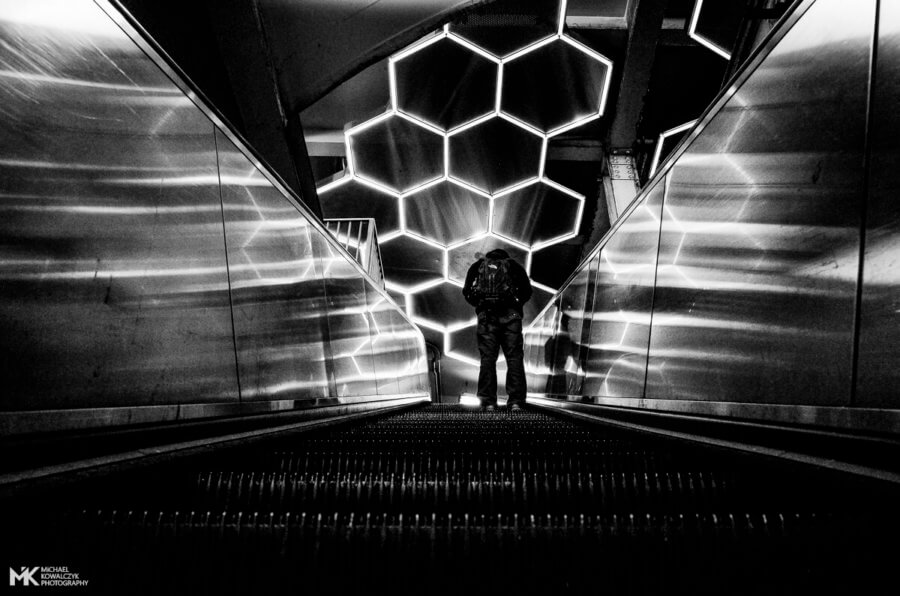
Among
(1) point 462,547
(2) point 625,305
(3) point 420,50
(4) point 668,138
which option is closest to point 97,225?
(1) point 462,547

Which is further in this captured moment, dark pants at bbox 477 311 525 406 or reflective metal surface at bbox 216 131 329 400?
dark pants at bbox 477 311 525 406

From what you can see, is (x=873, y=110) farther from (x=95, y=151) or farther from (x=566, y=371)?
(x=566, y=371)

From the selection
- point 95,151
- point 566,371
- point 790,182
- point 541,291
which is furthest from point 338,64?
point 541,291

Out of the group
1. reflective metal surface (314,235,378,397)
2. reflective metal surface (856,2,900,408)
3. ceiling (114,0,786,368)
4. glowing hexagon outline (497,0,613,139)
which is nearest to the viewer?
reflective metal surface (856,2,900,408)

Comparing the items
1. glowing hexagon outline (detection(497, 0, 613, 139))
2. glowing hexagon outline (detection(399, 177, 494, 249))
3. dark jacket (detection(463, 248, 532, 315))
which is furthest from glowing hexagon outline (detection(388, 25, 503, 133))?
dark jacket (detection(463, 248, 532, 315))

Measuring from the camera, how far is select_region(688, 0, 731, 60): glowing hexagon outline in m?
6.32

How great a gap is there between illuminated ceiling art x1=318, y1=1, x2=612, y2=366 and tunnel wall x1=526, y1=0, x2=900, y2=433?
4.73 metres

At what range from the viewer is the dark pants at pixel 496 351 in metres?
4.95

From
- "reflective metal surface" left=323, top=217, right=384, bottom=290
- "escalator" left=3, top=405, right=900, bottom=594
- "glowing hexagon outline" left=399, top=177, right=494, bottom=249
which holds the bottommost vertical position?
"escalator" left=3, top=405, right=900, bottom=594

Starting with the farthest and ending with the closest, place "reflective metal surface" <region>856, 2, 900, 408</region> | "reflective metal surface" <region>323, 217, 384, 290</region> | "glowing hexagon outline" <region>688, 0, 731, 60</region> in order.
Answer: "reflective metal surface" <region>323, 217, 384, 290</region> → "glowing hexagon outline" <region>688, 0, 731, 60</region> → "reflective metal surface" <region>856, 2, 900, 408</region>

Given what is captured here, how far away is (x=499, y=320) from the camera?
16.7 feet

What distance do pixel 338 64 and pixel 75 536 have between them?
5953 mm

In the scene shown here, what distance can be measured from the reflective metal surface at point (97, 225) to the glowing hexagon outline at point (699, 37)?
6663 mm

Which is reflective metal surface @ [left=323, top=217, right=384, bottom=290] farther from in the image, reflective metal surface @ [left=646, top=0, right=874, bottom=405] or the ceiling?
reflective metal surface @ [left=646, top=0, right=874, bottom=405]
